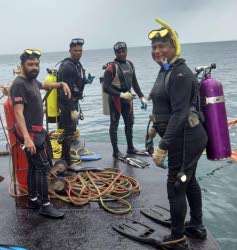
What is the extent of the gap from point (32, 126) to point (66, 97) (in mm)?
1606

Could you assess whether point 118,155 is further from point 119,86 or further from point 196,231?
point 196,231

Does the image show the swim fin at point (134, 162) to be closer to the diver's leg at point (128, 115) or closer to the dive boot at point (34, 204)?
the diver's leg at point (128, 115)

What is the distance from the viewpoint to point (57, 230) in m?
4.61

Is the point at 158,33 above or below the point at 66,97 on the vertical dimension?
above

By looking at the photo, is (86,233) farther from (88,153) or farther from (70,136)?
(88,153)

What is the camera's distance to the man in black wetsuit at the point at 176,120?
11.9 feet

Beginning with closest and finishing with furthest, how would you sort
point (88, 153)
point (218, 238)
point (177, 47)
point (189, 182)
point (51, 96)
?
1. point (177, 47)
2. point (189, 182)
3. point (218, 238)
4. point (51, 96)
5. point (88, 153)

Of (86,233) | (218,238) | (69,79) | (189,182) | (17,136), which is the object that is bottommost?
(218,238)

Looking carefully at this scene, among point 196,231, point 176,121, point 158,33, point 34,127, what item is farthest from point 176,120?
point 34,127

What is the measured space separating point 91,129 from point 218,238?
11.6 m

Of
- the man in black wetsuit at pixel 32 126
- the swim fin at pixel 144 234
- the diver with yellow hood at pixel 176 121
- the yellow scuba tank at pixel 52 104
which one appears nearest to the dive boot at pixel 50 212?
the man in black wetsuit at pixel 32 126

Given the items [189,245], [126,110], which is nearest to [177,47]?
[189,245]

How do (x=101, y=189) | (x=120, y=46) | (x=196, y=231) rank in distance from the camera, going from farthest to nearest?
(x=120, y=46)
(x=101, y=189)
(x=196, y=231)

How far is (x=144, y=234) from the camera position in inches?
174
